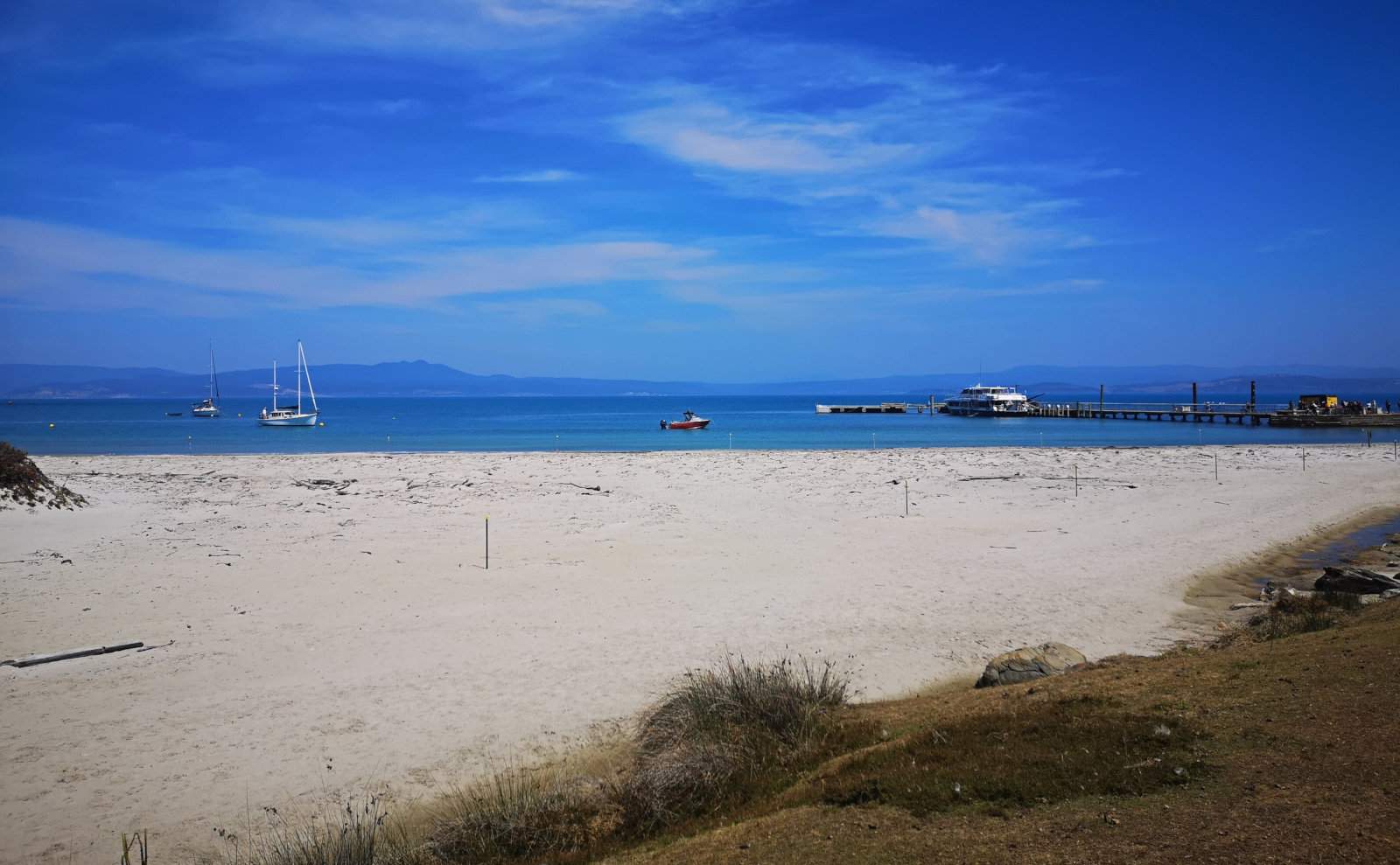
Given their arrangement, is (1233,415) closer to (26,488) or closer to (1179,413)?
(1179,413)

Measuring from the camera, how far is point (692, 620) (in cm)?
1177

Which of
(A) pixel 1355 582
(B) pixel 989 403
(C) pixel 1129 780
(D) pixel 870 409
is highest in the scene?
(B) pixel 989 403

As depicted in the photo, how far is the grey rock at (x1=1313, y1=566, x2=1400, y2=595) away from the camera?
1163cm

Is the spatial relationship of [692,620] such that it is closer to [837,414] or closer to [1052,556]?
[1052,556]

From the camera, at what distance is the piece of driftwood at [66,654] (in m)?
9.84

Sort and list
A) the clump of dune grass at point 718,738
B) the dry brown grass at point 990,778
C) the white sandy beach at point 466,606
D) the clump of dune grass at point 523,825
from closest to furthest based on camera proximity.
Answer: the dry brown grass at point 990,778
the clump of dune grass at point 523,825
the clump of dune grass at point 718,738
the white sandy beach at point 466,606

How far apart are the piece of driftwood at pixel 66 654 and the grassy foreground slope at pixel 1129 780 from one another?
787 centimetres

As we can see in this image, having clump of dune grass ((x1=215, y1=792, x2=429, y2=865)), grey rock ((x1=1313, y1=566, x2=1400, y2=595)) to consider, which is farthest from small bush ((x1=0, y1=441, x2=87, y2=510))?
grey rock ((x1=1313, y1=566, x2=1400, y2=595))

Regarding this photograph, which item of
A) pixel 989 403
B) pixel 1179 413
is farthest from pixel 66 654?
pixel 989 403

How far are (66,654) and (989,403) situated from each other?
98.0 meters

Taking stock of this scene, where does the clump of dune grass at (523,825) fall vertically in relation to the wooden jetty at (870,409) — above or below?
below

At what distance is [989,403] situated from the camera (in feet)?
327

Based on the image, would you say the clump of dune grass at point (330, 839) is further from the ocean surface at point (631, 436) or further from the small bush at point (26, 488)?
the ocean surface at point (631, 436)

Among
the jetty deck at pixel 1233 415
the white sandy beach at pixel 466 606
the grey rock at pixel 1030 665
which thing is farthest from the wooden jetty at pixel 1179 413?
the grey rock at pixel 1030 665
